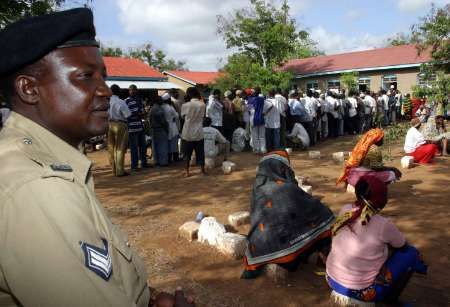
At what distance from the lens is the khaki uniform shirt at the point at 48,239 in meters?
0.77

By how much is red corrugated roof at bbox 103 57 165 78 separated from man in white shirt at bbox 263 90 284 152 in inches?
592

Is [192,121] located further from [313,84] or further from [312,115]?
[313,84]

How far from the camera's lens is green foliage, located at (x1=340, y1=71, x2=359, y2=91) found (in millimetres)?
22078

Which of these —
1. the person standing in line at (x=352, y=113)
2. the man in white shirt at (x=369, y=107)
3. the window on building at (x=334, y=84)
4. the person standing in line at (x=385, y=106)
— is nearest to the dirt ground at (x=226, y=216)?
the person standing in line at (x=352, y=113)

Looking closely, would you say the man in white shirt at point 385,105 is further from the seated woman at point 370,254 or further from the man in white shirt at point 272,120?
the seated woman at point 370,254

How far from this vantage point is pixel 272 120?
395 inches

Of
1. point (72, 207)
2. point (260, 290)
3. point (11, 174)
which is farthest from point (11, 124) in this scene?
point (260, 290)

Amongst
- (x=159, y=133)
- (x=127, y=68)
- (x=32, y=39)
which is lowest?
(x=159, y=133)

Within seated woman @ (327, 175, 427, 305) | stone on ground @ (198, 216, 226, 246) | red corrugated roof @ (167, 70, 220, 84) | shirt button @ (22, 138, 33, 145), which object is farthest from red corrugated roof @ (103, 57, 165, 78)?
shirt button @ (22, 138, 33, 145)

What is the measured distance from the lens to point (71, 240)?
2.63ft

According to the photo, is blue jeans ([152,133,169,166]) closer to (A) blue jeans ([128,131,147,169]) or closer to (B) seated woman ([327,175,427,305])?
(A) blue jeans ([128,131,147,169])

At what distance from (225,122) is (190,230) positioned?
261 inches

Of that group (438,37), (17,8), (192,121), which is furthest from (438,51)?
(17,8)

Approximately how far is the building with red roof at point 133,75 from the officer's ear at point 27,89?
22.1 metres
